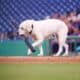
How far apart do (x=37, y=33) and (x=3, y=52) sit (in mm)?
443

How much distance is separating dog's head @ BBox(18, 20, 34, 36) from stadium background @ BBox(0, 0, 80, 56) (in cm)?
5

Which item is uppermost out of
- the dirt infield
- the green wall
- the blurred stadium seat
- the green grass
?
the blurred stadium seat

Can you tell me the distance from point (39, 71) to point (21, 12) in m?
0.69

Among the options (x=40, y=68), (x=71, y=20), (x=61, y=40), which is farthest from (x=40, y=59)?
(x=71, y=20)

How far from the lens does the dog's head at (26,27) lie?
2.56 meters

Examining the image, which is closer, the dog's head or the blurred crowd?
the blurred crowd

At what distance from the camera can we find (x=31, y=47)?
Result: 8.38 ft

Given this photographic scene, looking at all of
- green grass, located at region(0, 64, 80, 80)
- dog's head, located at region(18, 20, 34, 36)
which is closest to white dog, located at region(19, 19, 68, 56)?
dog's head, located at region(18, 20, 34, 36)

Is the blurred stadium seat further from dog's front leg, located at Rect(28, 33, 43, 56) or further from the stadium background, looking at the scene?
dog's front leg, located at Rect(28, 33, 43, 56)

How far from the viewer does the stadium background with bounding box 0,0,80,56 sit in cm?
254

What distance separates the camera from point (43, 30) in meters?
2.56

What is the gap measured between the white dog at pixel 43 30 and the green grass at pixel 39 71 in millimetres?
148

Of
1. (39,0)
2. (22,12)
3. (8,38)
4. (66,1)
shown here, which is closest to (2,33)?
(8,38)

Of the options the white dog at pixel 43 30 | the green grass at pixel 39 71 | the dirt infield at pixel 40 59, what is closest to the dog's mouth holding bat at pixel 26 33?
the white dog at pixel 43 30
